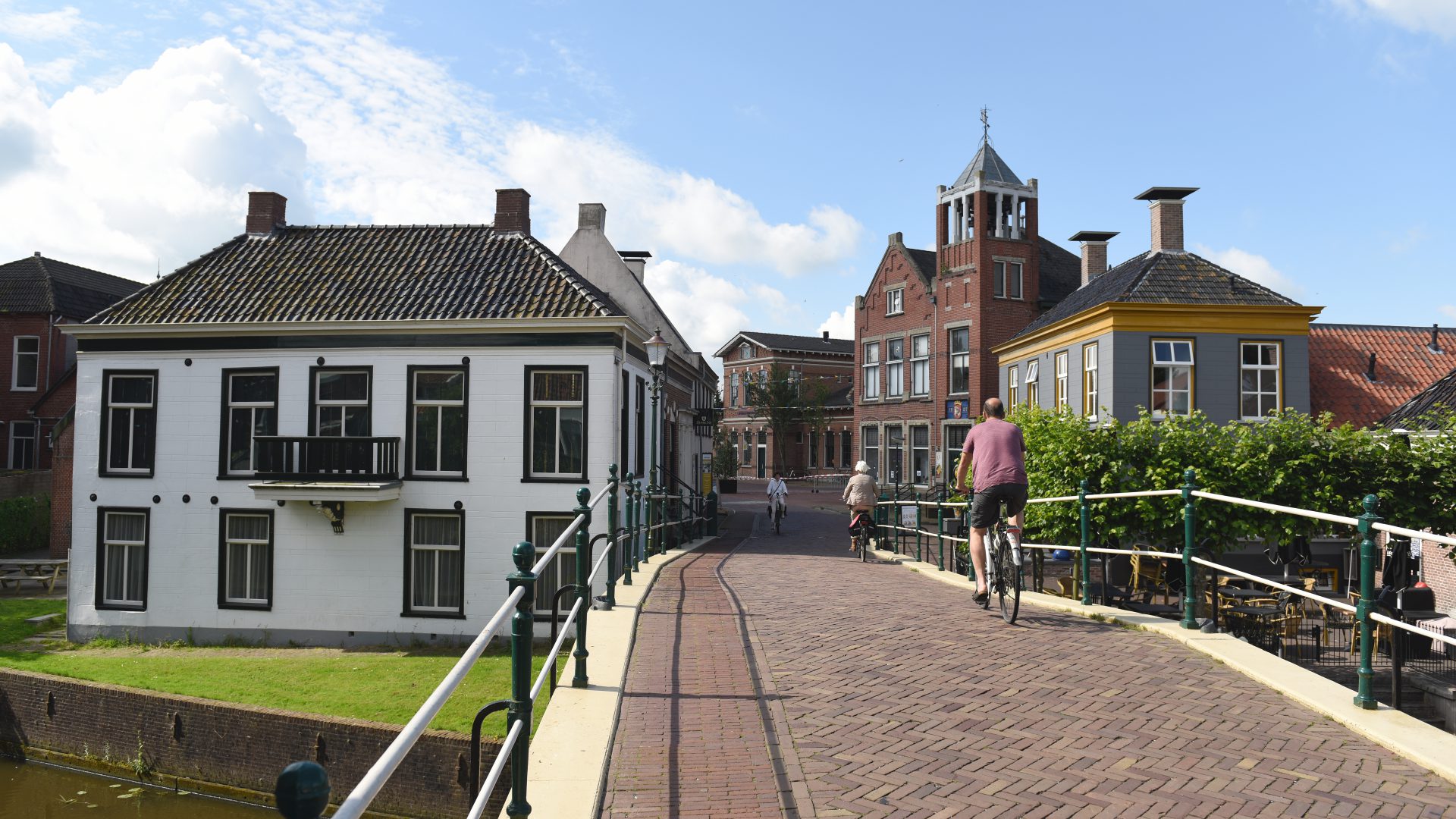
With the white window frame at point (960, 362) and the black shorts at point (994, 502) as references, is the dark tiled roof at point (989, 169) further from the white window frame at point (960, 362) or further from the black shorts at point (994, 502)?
the black shorts at point (994, 502)

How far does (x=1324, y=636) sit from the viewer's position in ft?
40.7

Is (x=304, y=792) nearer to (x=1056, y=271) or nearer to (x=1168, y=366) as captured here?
(x=1168, y=366)

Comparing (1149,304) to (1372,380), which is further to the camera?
(1372,380)

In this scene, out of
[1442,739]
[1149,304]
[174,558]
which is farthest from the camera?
[1149,304]

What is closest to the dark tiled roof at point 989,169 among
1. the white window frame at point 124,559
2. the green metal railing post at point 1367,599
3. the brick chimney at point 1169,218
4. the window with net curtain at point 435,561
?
the brick chimney at point 1169,218

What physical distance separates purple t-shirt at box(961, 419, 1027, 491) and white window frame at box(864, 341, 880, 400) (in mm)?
34786

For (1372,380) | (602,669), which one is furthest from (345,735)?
(1372,380)

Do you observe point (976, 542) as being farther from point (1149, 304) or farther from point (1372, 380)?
point (1372, 380)

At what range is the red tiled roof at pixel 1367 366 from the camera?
83.0 ft

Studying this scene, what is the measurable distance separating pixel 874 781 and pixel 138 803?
14133 mm

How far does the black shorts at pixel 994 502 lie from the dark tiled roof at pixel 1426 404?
524 inches

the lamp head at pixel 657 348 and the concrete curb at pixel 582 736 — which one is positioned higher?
the lamp head at pixel 657 348

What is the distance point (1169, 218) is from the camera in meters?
25.7

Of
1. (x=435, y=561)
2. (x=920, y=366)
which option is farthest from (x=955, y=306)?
(x=435, y=561)
